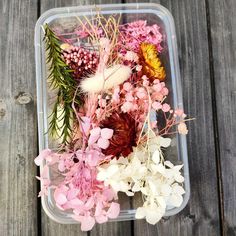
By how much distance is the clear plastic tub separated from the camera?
774 millimetres

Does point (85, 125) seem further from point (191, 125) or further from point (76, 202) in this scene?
point (191, 125)

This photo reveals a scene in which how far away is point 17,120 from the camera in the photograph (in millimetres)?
839

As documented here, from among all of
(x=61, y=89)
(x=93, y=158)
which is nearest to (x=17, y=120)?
(x=61, y=89)

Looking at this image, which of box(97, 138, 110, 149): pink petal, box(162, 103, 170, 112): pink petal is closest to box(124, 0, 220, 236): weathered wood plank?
box(162, 103, 170, 112): pink petal

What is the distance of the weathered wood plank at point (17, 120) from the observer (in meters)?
0.81

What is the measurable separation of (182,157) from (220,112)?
0.44ft

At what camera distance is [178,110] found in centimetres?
75

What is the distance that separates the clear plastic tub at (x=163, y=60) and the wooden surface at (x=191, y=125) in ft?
0.15

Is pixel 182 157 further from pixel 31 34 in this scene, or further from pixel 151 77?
pixel 31 34

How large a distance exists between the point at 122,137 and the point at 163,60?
0.20m

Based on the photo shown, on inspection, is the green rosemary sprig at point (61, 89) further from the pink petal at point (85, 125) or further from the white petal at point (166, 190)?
the white petal at point (166, 190)

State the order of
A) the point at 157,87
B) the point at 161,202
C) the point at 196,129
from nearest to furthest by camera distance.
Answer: the point at 161,202, the point at 157,87, the point at 196,129

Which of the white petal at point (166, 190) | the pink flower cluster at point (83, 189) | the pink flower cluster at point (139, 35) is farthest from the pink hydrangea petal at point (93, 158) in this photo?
the pink flower cluster at point (139, 35)

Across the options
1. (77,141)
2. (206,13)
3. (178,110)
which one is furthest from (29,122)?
(206,13)
